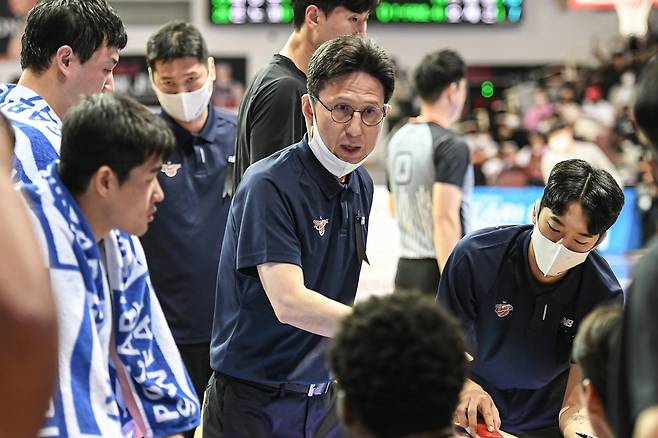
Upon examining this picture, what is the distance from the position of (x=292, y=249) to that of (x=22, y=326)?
56.0 inches

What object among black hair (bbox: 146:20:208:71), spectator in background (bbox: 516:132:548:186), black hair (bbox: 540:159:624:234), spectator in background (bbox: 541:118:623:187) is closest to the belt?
black hair (bbox: 540:159:624:234)

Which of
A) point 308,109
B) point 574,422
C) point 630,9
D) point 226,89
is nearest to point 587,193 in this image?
point 574,422

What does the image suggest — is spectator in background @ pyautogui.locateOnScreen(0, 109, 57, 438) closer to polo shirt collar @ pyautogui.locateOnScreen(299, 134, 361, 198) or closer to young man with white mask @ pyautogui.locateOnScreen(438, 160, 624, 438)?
polo shirt collar @ pyautogui.locateOnScreen(299, 134, 361, 198)

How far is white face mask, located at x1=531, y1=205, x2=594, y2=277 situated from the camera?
135 inches

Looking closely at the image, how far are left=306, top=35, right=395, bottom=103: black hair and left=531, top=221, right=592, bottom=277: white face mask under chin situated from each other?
31.8 inches

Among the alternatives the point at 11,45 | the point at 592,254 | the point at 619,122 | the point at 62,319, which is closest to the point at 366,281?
the point at 592,254

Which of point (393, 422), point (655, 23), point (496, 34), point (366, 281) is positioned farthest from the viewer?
point (496, 34)

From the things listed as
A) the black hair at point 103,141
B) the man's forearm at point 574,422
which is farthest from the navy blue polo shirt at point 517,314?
the black hair at point 103,141

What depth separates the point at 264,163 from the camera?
9.97ft

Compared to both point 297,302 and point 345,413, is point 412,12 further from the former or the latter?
point 345,413

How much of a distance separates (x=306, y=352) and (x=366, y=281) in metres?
5.37

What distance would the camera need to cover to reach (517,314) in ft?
11.6

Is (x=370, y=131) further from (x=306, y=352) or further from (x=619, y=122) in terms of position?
(x=619, y=122)

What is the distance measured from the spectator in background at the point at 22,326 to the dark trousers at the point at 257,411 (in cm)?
145
